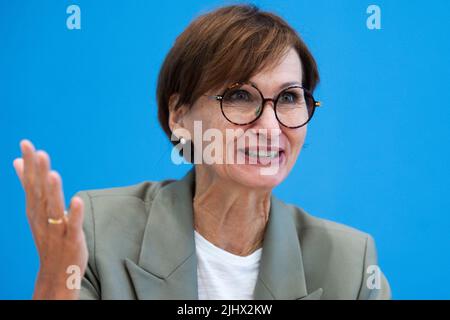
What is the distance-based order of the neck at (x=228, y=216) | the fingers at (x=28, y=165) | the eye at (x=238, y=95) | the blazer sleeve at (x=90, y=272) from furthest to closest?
the neck at (x=228, y=216) < the eye at (x=238, y=95) < the blazer sleeve at (x=90, y=272) < the fingers at (x=28, y=165)

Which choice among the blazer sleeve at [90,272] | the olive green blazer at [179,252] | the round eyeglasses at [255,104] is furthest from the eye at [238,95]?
the blazer sleeve at [90,272]

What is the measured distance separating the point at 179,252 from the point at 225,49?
530mm

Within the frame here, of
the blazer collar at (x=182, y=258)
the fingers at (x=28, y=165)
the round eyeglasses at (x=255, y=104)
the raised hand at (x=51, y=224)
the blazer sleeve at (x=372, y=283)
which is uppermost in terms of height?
the round eyeglasses at (x=255, y=104)

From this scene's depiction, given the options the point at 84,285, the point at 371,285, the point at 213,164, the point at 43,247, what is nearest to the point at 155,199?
the point at 213,164

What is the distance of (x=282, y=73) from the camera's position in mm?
1624

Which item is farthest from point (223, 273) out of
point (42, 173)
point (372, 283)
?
point (42, 173)

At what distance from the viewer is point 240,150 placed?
5.27 feet

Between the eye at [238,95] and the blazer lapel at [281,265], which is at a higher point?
the eye at [238,95]

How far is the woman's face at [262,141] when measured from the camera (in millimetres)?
1587

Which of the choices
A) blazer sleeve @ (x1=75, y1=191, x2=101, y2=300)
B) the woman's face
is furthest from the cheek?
blazer sleeve @ (x1=75, y1=191, x2=101, y2=300)

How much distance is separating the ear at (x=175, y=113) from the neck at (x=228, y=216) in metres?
0.16

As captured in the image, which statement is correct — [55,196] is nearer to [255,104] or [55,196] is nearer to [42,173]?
[42,173]

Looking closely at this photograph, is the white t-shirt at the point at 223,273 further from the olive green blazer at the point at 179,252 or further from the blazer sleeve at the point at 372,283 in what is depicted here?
the blazer sleeve at the point at 372,283
